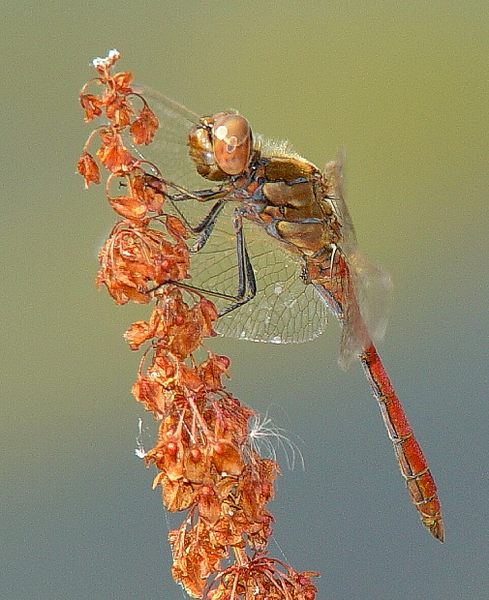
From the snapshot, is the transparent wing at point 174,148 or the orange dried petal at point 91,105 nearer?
the orange dried petal at point 91,105

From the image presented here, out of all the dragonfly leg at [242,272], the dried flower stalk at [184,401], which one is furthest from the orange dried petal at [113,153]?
the dragonfly leg at [242,272]

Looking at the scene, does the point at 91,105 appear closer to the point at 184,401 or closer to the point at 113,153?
the point at 113,153

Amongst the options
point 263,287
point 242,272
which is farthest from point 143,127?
point 263,287

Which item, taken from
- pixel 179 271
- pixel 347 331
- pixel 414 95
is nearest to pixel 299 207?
pixel 347 331

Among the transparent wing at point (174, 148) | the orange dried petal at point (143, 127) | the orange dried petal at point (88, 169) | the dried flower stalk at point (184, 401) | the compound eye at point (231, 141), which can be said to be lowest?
the dried flower stalk at point (184, 401)

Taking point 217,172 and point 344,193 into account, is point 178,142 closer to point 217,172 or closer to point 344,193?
point 217,172

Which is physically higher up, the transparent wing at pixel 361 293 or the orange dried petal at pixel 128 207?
the transparent wing at pixel 361 293

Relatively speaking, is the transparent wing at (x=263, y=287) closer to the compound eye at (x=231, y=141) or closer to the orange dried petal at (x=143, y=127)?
the compound eye at (x=231, y=141)
